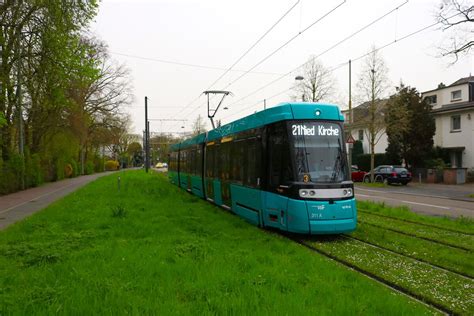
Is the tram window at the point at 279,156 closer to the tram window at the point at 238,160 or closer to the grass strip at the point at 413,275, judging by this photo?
the grass strip at the point at 413,275

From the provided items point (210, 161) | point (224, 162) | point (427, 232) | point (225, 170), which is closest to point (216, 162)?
point (210, 161)

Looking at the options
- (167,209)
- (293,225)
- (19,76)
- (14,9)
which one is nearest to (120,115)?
(19,76)

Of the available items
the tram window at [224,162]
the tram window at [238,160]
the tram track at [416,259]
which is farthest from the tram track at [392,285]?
the tram window at [224,162]

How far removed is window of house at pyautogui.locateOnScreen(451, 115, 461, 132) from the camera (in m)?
37.1

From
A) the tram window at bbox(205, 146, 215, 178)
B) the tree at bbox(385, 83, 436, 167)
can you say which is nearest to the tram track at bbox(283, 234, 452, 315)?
the tram window at bbox(205, 146, 215, 178)

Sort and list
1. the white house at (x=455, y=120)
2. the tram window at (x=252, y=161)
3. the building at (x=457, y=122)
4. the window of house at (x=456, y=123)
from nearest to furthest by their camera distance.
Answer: the tram window at (x=252, y=161)
the white house at (x=455, y=120)
the building at (x=457, y=122)
the window of house at (x=456, y=123)

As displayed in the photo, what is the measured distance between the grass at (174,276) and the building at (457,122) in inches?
1281

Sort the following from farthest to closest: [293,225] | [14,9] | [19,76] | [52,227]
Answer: [19,76] → [14,9] → [52,227] → [293,225]

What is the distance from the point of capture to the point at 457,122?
37469 millimetres

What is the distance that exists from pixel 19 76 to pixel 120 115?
2793 centimetres

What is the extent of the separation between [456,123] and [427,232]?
31709 millimetres

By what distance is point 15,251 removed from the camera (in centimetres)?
733

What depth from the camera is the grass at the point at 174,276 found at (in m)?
4.54

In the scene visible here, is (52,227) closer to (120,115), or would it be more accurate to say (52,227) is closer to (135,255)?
(135,255)
